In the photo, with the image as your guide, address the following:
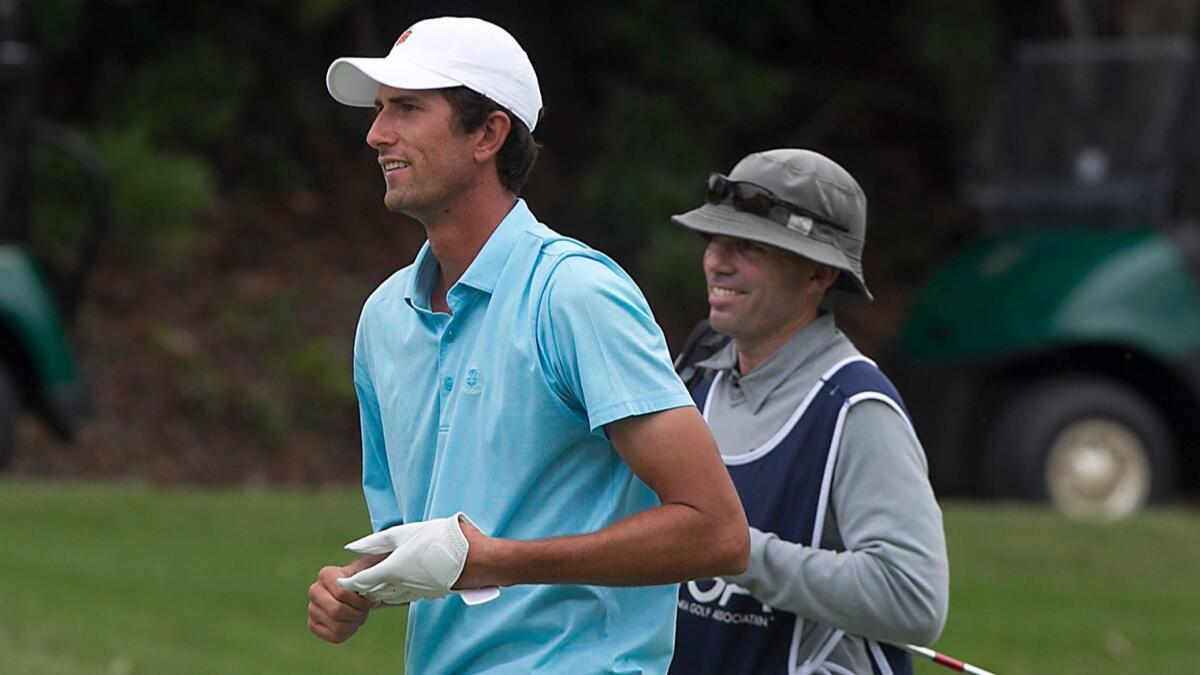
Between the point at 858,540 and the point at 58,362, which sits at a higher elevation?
the point at 858,540

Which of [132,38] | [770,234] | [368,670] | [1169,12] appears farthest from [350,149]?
[770,234]

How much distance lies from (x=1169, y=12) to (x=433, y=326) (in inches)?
578

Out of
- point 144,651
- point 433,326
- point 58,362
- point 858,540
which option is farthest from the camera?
point 58,362

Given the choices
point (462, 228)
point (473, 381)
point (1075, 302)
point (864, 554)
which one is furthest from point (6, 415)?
point (473, 381)

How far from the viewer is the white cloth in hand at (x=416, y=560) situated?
3.11 m

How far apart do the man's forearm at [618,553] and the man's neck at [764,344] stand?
1021 millimetres

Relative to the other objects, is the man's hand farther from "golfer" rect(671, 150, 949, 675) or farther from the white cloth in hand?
"golfer" rect(671, 150, 949, 675)

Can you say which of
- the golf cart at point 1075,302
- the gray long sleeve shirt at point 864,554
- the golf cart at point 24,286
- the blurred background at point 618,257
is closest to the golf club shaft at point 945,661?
the gray long sleeve shirt at point 864,554

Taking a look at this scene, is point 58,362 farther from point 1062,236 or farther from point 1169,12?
point 1169,12

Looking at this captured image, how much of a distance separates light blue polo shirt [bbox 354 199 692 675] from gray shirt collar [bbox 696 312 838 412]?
777mm

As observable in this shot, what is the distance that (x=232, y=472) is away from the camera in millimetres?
16203

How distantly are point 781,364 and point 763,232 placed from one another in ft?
0.83

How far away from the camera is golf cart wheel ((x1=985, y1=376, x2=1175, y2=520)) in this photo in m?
13.5

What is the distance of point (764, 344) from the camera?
4.19m
